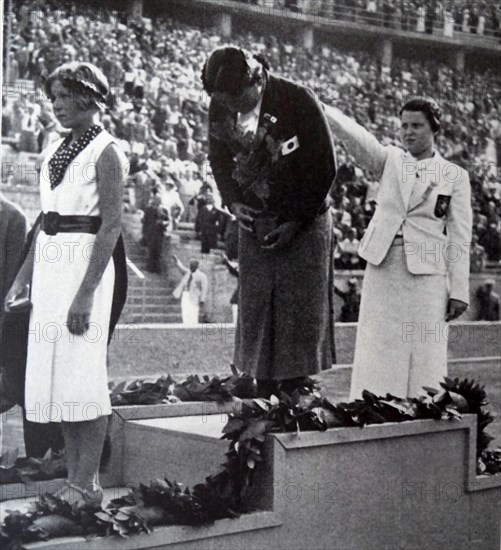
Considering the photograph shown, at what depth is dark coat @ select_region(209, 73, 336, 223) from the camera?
450 cm

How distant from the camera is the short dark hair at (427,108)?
5203 mm

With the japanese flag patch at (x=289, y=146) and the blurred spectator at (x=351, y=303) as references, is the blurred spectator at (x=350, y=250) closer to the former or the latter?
the blurred spectator at (x=351, y=303)

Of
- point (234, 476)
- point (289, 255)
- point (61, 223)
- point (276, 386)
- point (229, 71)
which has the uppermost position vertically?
point (229, 71)

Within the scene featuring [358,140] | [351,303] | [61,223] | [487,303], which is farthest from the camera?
[487,303]

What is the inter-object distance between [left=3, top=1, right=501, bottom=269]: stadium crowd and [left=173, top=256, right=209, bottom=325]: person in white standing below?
0.21m

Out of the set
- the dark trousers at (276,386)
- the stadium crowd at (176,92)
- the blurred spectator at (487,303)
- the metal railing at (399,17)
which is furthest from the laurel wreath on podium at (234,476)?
the metal railing at (399,17)

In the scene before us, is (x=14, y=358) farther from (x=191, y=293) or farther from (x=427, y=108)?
(x=427, y=108)

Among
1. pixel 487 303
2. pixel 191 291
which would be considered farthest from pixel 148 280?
pixel 487 303

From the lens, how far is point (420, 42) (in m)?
5.18

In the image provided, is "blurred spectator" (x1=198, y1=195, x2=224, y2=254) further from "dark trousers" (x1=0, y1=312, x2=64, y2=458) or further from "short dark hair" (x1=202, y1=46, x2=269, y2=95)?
"dark trousers" (x1=0, y1=312, x2=64, y2=458)

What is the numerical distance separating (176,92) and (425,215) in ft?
5.16

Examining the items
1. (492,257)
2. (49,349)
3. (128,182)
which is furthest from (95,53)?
(492,257)

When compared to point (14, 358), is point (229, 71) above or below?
above

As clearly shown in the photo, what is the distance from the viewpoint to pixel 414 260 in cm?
528
